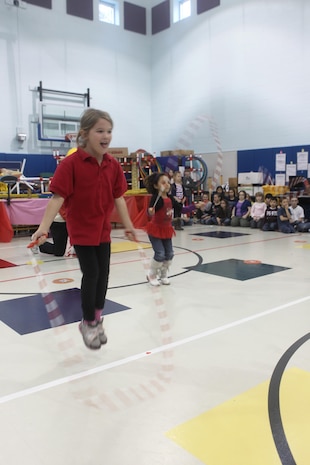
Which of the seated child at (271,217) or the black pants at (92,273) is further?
the seated child at (271,217)

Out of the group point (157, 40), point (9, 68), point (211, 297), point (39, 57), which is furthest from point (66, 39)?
point (211, 297)

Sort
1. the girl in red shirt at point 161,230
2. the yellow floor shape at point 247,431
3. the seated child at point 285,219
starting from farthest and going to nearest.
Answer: the seated child at point 285,219
the girl in red shirt at point 161,230
the yellow floor shape at point 247,431

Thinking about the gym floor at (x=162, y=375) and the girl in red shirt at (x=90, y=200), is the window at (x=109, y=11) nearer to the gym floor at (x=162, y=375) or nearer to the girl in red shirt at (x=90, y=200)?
the gym floor at (x=162, y=375)

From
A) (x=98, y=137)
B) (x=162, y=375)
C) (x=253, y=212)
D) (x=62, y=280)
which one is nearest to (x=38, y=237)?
(x=98, y=137)

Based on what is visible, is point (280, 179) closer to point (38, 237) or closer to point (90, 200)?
point (90, 200)

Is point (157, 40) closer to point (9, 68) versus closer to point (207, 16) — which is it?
point (207, 16)

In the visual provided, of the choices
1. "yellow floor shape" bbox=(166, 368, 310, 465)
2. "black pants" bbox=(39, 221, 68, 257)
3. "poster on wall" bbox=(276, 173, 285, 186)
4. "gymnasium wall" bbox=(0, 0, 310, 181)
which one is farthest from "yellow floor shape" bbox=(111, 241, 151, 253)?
"gymnasium wall" bbox=(0, 0, 310, 181)

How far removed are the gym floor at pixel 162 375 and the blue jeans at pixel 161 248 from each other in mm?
322

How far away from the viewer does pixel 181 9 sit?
14.2 metres

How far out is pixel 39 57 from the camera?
1302cm

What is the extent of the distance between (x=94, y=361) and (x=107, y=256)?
0.67 m

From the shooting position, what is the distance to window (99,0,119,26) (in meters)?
14.3

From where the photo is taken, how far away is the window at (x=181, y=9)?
1395 centimetres

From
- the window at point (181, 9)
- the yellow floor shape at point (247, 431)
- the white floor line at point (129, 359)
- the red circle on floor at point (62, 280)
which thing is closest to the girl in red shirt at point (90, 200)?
the white floor line at point (129, 359)
